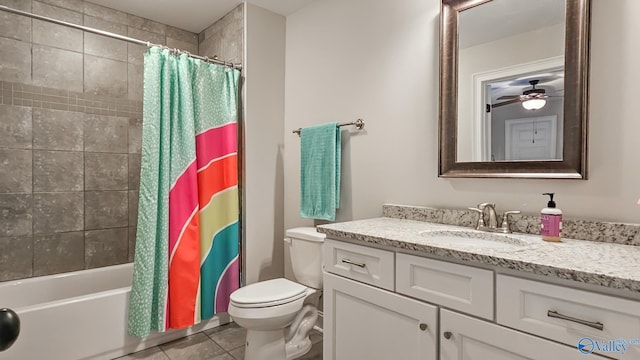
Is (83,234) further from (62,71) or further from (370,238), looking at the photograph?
(370,238)

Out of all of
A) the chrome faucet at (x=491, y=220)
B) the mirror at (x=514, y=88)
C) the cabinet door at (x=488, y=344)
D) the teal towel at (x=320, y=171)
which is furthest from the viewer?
the teal towel at (x=320, y=171)

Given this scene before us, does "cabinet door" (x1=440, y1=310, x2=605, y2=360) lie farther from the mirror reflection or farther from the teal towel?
the teal towel

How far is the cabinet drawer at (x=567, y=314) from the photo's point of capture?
0.84m

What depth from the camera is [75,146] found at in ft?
8.03

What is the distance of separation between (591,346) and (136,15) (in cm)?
334

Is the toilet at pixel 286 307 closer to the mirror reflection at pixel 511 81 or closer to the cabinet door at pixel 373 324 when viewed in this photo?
the cabinet door at pixel 373 324

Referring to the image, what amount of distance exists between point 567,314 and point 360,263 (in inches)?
28.6

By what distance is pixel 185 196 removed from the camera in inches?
87.3

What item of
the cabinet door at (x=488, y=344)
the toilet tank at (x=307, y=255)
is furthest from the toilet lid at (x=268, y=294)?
the cabinet door at (x=488, y=344)

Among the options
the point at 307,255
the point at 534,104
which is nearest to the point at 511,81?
the point at 534,104

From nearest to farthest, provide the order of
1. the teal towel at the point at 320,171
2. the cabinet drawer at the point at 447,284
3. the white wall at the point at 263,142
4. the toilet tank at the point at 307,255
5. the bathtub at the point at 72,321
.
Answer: the cabinet drawer at the point at 447,284 < the bathtub at the point at 72,321 < the toilet tank at the point at 307,255 < the teal towel at the point at 320,171 < the white wall at the point at 263,142

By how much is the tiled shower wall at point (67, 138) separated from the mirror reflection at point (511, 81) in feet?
8.02

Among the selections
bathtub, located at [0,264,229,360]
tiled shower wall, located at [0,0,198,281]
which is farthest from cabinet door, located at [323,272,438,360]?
tiled shower wall, located at [0,0,198,281]

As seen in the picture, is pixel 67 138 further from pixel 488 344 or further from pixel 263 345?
pixel 488 344
